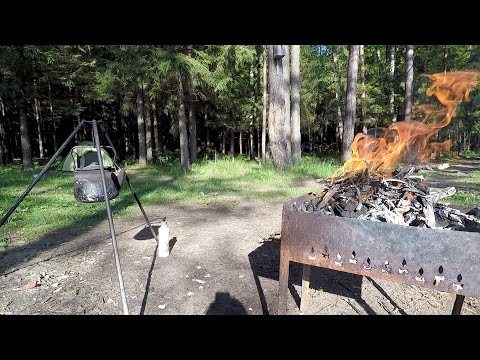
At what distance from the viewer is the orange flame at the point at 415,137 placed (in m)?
3.18

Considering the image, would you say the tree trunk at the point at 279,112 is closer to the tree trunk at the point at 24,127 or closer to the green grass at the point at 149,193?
the green grass at the point at 149,193

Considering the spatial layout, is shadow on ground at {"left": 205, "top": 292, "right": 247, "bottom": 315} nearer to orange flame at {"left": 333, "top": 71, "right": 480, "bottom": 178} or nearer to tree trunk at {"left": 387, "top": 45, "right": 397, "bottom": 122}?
orange flame at {"left": 333, "top": 71, "right": 480, "bottom": 178}

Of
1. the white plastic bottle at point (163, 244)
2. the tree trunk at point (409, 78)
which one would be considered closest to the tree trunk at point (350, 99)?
the tree trunk at point (409, 78)

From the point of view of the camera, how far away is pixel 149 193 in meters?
9.24

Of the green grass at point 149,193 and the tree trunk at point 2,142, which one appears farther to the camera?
the tree trunk at point 2,142

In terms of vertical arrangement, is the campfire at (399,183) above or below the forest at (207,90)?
below

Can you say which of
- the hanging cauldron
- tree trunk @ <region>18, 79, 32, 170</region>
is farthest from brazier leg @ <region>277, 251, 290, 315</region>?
tree trunk @ <region>18, 79, 32, 170</region>

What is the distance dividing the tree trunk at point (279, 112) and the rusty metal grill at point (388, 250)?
30.7ft

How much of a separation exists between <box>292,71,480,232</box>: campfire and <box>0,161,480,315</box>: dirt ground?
1.12 metres

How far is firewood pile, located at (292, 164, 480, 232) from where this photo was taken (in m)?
2.77

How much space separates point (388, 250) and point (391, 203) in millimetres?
841
